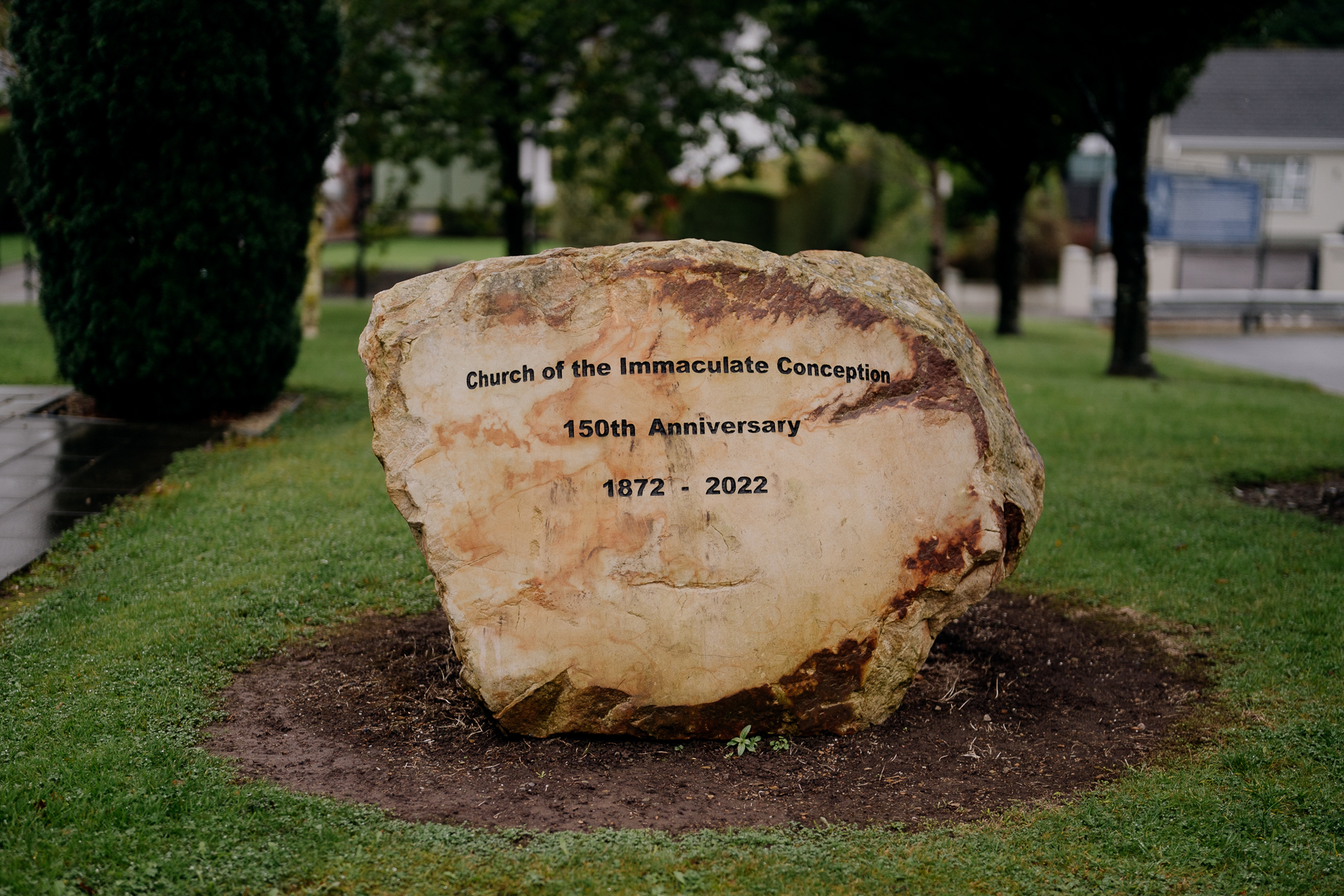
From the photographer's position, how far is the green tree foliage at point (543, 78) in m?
14.9

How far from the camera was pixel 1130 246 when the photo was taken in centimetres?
1349

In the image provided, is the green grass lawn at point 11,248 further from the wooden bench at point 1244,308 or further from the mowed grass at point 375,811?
the wooden bench at point 1244,308

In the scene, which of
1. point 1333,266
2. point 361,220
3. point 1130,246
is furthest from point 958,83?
point 1333,266

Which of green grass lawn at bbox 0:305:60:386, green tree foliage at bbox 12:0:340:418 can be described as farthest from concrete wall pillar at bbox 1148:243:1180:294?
green grass lawn at bbox 0:305:60:386

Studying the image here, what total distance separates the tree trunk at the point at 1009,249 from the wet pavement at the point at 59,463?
13.4m

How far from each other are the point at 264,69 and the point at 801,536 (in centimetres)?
633

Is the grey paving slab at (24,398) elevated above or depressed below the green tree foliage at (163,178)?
below

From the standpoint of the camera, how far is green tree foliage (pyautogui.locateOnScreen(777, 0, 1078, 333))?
13289 millimetres

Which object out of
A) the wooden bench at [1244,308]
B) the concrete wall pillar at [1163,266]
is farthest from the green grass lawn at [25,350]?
the concrete wall pillar at [1163,266]

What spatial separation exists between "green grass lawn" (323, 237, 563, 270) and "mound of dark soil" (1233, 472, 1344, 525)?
1799cm

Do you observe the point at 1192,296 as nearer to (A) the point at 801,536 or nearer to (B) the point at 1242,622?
(B) the point at 1242,622

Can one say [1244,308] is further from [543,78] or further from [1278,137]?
[543,78]

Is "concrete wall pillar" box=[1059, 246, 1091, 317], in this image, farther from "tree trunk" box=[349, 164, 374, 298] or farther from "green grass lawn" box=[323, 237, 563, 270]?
"tree trunk" box=[349, 164, 374, 298]

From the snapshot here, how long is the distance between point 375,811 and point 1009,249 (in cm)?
1664
